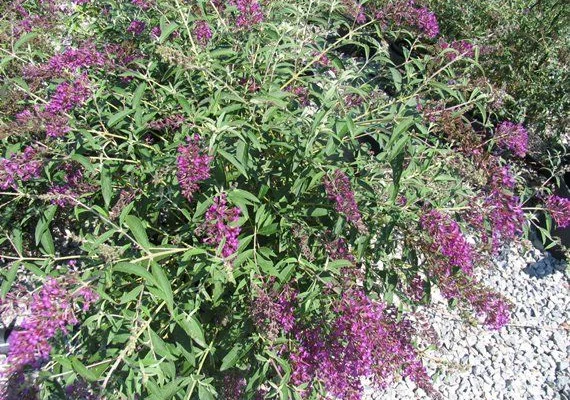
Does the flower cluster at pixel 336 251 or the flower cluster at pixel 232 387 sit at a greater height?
the flower cluster at pixel 336 251

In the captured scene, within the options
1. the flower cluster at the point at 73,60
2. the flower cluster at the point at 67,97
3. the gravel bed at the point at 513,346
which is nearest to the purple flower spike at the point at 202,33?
the flower cluster at the point at 73,60

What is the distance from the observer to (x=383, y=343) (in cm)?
205

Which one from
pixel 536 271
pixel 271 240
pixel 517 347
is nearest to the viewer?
pixel 271 240

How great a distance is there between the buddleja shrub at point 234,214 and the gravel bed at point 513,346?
3.03 ft

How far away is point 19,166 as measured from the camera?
6.70 ft

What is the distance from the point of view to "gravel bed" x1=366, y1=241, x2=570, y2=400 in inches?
130

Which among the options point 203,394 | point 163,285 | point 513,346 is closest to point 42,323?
point 163,285

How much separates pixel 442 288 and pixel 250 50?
130 cm

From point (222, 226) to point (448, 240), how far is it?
0.79 metres

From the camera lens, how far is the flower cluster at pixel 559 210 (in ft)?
7.62

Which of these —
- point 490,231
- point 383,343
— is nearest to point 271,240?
point 383,343

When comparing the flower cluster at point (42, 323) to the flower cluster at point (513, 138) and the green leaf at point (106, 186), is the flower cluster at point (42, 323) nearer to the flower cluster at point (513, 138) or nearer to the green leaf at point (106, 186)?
the green leaf at point (106, 186)

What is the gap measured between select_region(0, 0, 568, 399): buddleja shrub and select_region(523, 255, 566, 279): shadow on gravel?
1778 millimetres

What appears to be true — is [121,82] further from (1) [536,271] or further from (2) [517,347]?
(1) [536,271]
